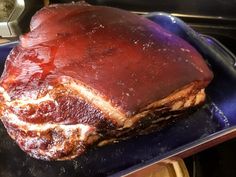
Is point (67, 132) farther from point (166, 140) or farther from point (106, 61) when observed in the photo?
point (166, 140)

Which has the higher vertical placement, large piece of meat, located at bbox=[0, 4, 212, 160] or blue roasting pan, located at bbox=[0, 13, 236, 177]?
large piece of meat, located at bbox=[0, 4, 212, 160]

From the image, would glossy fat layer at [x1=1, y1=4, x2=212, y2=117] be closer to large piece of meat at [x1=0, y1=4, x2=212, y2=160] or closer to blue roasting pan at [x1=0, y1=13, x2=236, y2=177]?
large piece of meat at [x1=0, y1=4, x2=212, y2=160]

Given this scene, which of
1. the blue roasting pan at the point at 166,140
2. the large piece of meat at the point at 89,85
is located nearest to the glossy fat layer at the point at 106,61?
the large piece of meat at the point at 89,85

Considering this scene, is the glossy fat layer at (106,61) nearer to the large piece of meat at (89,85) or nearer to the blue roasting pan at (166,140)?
the large piece of meat at (89,85)

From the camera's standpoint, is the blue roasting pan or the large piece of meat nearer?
the large piece of meat

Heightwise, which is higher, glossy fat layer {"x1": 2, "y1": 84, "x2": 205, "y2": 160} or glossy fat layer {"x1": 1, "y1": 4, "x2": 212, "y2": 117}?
glossy fat layer {"x1": 1, "y1": 4, "x2": 212, "y2": 117}

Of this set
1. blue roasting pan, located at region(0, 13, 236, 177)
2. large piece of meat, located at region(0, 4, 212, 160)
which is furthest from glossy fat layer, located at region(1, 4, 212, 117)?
blue roasting pan, located at region(0, 13, 236, 177)
